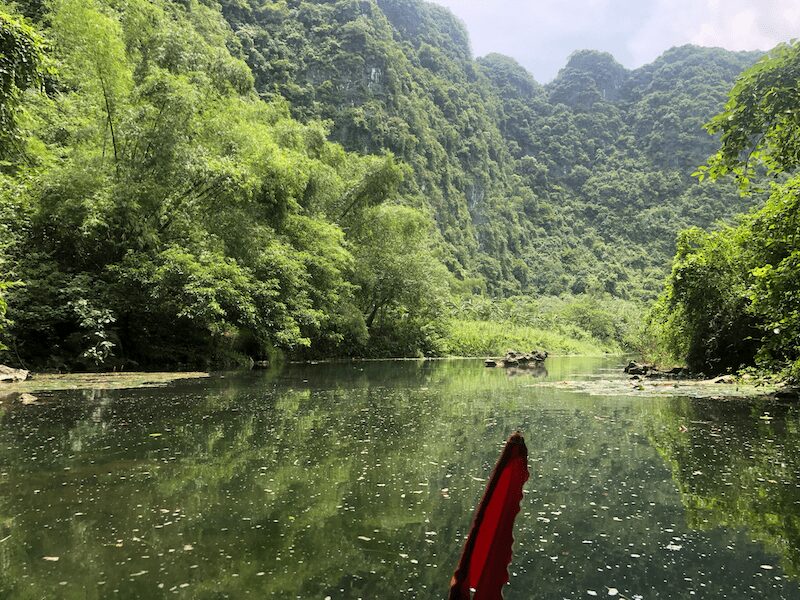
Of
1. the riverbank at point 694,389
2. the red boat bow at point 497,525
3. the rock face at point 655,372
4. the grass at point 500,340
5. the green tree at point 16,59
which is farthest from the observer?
the grass at point 500,340

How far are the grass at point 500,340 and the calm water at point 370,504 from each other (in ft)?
92.8

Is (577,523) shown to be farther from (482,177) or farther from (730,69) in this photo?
(730,69)

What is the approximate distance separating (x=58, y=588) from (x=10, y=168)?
1642cm

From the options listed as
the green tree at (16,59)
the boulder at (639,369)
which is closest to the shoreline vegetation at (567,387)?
the green tree at (16,59)

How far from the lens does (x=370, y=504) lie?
164 inches

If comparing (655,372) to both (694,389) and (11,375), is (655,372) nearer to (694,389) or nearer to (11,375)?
(694,389)

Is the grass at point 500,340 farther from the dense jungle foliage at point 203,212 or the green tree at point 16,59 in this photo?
the green tree at point 16,59

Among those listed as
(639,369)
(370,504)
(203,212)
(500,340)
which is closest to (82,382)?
(203,212)

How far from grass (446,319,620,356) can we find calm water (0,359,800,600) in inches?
1113

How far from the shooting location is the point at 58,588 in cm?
270

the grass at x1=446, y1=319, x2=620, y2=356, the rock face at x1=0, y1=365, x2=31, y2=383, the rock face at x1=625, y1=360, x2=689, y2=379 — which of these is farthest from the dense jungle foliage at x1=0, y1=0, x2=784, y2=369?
the rock face at x1=625, y1=360, x2=689, y2=379

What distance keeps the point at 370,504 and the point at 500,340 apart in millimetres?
37571

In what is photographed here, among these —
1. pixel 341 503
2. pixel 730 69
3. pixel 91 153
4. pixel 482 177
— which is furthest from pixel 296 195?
pixel 730 69

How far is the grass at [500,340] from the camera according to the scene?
36.9m
